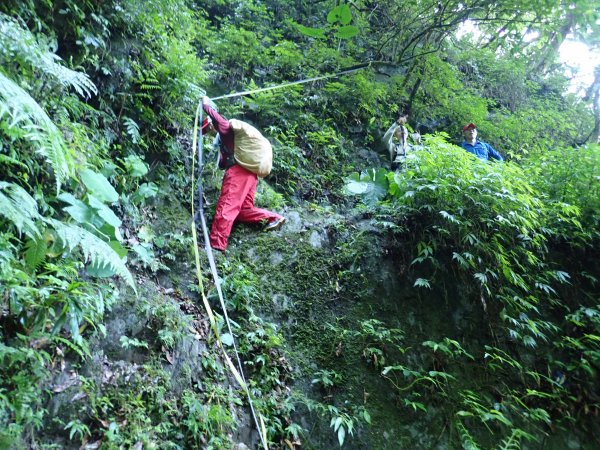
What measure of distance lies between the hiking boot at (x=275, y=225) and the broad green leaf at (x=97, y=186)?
2.64m

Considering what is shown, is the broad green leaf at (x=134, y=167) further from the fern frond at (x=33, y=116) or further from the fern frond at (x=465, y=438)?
the fern frond at (x=465, y=438)

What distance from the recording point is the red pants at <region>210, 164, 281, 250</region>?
216 inches

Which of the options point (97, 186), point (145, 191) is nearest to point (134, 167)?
point (145, 191)

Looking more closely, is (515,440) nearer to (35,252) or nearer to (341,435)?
(341,435)

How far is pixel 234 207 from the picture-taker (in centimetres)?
566

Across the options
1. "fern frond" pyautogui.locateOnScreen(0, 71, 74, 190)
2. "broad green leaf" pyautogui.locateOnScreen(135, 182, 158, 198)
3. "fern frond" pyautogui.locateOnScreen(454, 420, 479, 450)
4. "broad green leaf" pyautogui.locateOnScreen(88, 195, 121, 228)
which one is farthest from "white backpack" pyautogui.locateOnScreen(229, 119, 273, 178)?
"fern frond" pyautogui.locateOnScreen(454, 420, 479, 450)

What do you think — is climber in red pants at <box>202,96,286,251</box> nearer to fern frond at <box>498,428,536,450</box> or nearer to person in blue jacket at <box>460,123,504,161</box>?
fern frond at <box>498,428,536,450</box>

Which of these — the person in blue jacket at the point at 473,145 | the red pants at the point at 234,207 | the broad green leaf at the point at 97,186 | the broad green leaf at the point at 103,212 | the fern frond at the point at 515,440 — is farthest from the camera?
the person in blue jacket at the point at 473,145

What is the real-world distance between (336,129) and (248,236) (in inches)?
189

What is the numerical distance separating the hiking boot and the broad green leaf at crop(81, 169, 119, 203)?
2643mm

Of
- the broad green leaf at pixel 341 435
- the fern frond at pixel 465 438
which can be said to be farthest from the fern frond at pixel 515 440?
the broad green leaf at pixel 341 435

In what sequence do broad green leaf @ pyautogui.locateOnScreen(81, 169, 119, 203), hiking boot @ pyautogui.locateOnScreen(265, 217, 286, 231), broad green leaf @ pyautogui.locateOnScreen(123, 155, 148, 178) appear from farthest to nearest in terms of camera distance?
hiking boot @ pyautogui.locateOnScreen(265, 217, 286, 231) < broad green leaf @ pyautogui.locateOnScreen(123, 155, 148, 178) < broad green leaf @ pyautogui.locateOnScreen(81, 169, 119, 203)

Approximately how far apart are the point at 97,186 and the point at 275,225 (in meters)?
2.85

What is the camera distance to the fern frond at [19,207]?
2.40 metres
